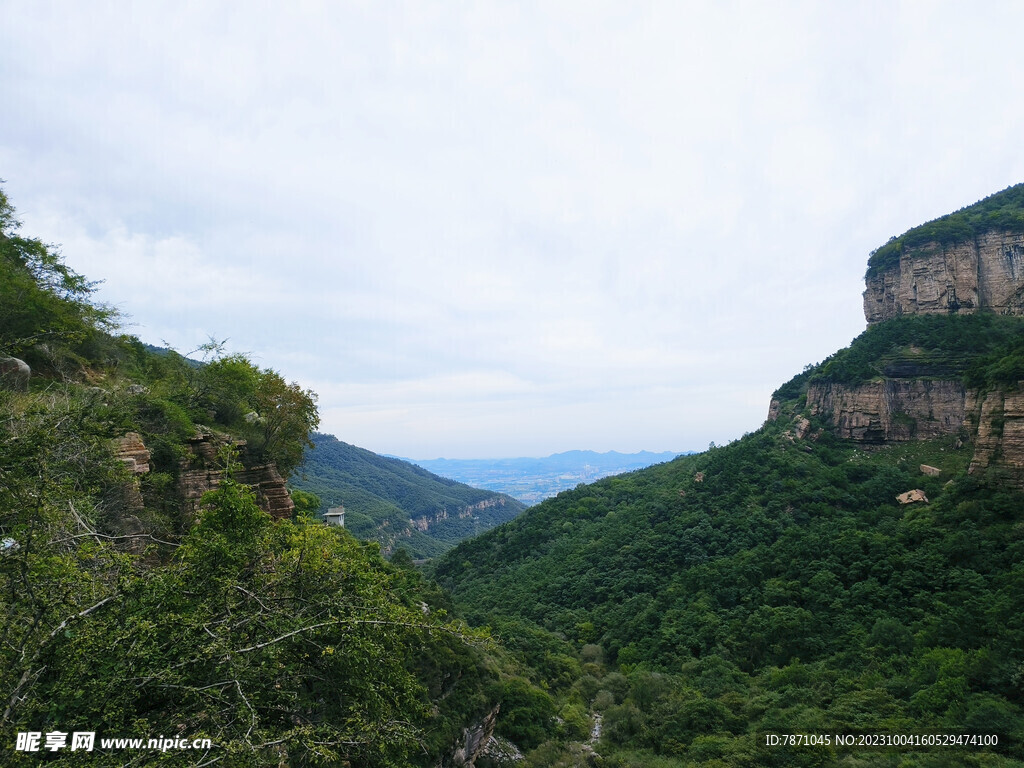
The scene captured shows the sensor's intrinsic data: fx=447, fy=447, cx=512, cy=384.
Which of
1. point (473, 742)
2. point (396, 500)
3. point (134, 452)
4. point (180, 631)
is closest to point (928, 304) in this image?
point (473, 742)

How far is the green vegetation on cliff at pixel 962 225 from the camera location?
150ft

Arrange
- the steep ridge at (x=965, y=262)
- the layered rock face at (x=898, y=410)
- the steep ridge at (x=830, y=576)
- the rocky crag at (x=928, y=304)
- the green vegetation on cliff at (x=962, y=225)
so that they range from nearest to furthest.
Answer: the steep ridge at (x=830, y=576), the layered rock face at (x=898, y=410), the rocky crag at (x=928, y=304), the steep ridge at (x=965, y=262), the green vegetation on cliff at (x=962, y=225)

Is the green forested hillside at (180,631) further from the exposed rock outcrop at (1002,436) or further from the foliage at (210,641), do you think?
the exposed rock outcrop at (1002,436)

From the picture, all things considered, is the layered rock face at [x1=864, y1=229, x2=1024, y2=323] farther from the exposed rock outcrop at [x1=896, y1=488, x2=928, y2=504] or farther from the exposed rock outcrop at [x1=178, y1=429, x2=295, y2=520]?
the exposed rock outcrop at [x1=178, y1=429, x2=295, y2=520]

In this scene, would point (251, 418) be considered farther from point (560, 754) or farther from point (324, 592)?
point (560, 754)

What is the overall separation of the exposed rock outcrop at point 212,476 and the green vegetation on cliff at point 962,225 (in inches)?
2528

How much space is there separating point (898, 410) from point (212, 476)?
50532mm

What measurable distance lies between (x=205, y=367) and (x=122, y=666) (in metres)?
16.3

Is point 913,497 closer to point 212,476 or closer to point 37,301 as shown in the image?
point 212,476

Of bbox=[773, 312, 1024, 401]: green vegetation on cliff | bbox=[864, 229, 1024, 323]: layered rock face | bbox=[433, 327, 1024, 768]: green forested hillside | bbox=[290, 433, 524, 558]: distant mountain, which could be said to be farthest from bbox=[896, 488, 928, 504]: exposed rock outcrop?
bbox=[290, 433, 524, 558]: distant mountain

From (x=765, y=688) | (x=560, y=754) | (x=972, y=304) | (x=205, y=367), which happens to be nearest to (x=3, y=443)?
(x=205, y=367)

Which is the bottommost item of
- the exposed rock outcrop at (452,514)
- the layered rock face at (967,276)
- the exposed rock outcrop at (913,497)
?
the exposed rock outcrop at (452,514)

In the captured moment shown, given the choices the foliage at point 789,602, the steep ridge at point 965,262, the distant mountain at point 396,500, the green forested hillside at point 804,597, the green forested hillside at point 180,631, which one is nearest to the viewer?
the green forested hillside at point 180,631

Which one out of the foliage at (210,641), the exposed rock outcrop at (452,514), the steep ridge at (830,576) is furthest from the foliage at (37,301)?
the exposed rock outcrop at (452,514)
